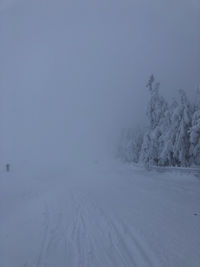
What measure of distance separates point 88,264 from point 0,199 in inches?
577

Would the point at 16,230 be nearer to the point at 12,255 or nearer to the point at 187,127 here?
the point at 12,255

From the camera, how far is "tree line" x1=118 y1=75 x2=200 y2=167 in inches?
772

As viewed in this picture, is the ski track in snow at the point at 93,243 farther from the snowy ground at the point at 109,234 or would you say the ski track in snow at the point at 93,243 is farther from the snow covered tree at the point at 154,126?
the snow covered tree at the point at 154,126

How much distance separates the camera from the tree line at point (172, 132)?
64.3 feet

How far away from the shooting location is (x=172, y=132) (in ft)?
71.0

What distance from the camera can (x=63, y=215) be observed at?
9758mm

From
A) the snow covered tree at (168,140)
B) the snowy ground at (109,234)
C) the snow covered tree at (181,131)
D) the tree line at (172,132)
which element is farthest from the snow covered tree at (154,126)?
the snowy ground at (109,234)

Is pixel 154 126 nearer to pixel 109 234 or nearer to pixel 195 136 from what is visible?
pixel 195 136

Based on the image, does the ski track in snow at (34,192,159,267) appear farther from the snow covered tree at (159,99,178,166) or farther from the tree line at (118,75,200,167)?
the snow covered tree at (159,99,178,166)

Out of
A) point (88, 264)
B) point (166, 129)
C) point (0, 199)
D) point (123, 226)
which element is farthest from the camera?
point (166, 129)

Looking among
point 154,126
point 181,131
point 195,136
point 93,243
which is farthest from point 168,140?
point 93,243

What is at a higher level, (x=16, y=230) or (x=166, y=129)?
(x=166, y=129)

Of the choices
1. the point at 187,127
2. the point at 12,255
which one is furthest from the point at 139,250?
the point at 187,127

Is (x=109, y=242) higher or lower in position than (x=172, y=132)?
lower
